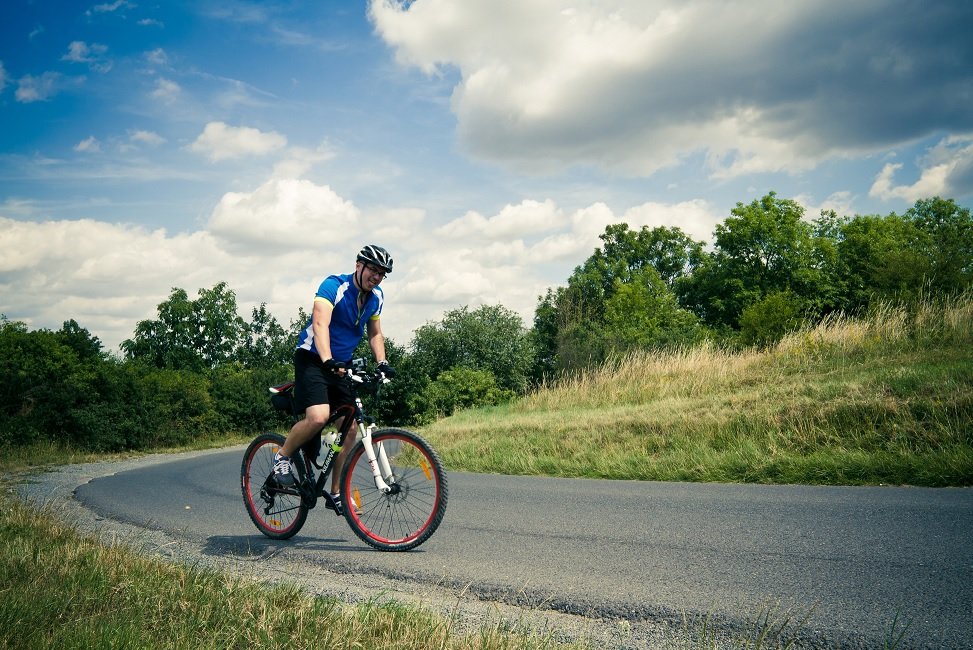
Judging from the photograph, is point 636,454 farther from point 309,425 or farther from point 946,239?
point 946,239

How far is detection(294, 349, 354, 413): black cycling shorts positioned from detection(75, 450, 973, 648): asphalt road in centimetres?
122

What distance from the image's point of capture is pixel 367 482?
5367 mm

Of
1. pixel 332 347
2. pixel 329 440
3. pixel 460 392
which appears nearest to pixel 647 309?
pixel 460 392

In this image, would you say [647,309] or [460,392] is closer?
[460,392]

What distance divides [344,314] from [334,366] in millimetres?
632

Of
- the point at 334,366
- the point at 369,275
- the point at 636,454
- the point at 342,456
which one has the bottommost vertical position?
the point at 636,454

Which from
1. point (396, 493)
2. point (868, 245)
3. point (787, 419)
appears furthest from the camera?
point (868, 245)

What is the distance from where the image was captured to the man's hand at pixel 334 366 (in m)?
5.17

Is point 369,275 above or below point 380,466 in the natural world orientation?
above

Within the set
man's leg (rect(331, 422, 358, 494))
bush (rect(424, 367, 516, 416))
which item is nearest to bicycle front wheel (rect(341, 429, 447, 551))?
man's leg (rect(331, 422, 358, 494))

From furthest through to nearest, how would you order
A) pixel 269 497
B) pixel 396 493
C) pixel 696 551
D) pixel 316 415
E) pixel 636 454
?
pixel 636 454
pixel 269 497
pixel 316 415
pixel 396 493
pixel 696 551

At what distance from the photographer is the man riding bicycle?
17.7ft

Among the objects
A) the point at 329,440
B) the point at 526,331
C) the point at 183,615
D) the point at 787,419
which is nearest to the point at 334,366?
the point at 329,440

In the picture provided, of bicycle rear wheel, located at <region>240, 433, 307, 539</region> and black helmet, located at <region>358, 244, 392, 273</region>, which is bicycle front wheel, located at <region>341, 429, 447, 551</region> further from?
black helmet, located at <region>358, 244, 392, 273</region>
